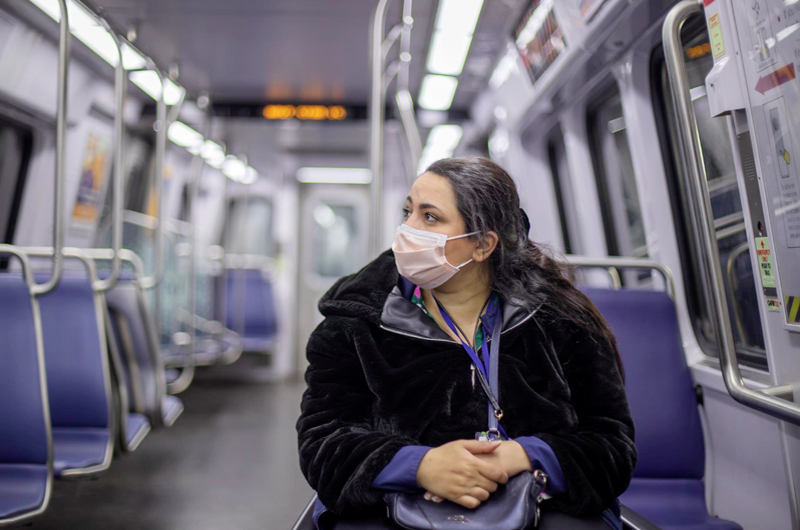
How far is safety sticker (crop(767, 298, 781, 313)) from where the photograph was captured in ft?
5.93

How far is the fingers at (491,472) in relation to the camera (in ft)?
4.42

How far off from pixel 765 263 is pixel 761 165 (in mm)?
290

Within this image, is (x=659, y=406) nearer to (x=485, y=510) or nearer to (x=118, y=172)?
(x=485, y=510)

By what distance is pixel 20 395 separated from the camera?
2189 mm

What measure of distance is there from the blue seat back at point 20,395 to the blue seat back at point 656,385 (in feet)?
6.47

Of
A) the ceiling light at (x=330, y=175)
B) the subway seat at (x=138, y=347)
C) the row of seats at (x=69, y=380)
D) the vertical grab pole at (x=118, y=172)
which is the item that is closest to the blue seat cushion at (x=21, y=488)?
the row of seats at (x=69, y=380)

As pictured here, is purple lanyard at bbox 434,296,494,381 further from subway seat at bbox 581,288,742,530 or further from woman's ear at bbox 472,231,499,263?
subway seat at bbox 581,288,742,530

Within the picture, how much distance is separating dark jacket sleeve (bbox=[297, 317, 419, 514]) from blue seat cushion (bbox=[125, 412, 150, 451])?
77.3 inches

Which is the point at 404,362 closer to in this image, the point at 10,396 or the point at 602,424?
the point at 602,424

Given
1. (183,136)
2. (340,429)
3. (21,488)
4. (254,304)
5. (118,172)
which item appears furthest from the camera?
(254,304)

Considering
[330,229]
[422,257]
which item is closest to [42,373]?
[422,257]

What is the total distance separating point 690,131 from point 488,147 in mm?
4072

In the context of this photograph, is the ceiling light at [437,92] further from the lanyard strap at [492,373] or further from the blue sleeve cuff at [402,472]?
the blue sleeve cuff at [402,472]

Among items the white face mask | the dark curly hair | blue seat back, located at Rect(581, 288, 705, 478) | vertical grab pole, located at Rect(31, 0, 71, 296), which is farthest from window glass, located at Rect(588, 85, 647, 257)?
vertical grab pole, located at Rect(31, 0, 71, 296)
